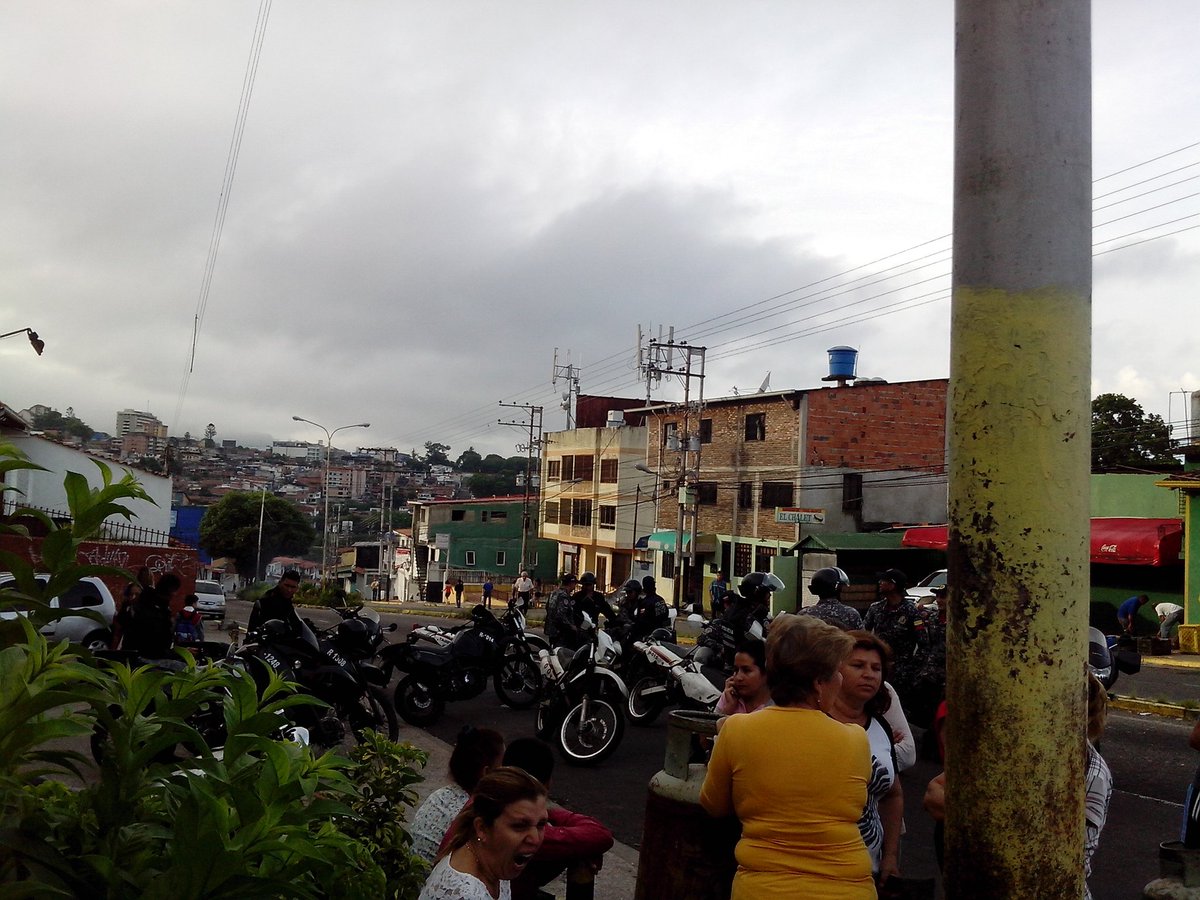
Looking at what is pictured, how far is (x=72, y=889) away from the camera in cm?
222

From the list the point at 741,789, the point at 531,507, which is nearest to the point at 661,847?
the point at 741,789

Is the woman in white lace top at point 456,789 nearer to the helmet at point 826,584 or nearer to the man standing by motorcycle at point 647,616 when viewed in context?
the helmet at point 826,584

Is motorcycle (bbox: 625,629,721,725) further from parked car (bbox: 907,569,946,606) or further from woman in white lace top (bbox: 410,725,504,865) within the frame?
parked car (bbox: 907,569,946,606)

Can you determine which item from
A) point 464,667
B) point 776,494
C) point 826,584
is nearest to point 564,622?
point 464,667

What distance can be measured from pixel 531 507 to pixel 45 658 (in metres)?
63.6

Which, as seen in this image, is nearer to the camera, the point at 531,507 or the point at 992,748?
the point at 992,748

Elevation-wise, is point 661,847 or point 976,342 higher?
point 976,342

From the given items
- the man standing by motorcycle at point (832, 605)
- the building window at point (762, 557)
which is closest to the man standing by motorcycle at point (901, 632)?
the man standing by motorcycle at point (832, 605)

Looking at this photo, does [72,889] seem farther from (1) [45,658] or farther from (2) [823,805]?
(2) [823,805]

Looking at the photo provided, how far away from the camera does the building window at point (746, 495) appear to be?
140 feet

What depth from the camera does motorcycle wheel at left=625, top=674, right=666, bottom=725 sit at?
10586mm

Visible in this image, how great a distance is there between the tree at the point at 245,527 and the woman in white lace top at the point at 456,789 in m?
73.4

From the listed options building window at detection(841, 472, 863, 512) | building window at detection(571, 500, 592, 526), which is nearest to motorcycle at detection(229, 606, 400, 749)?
building window at detection(841, 472, 863, 512)

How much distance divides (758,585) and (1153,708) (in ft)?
21.0
